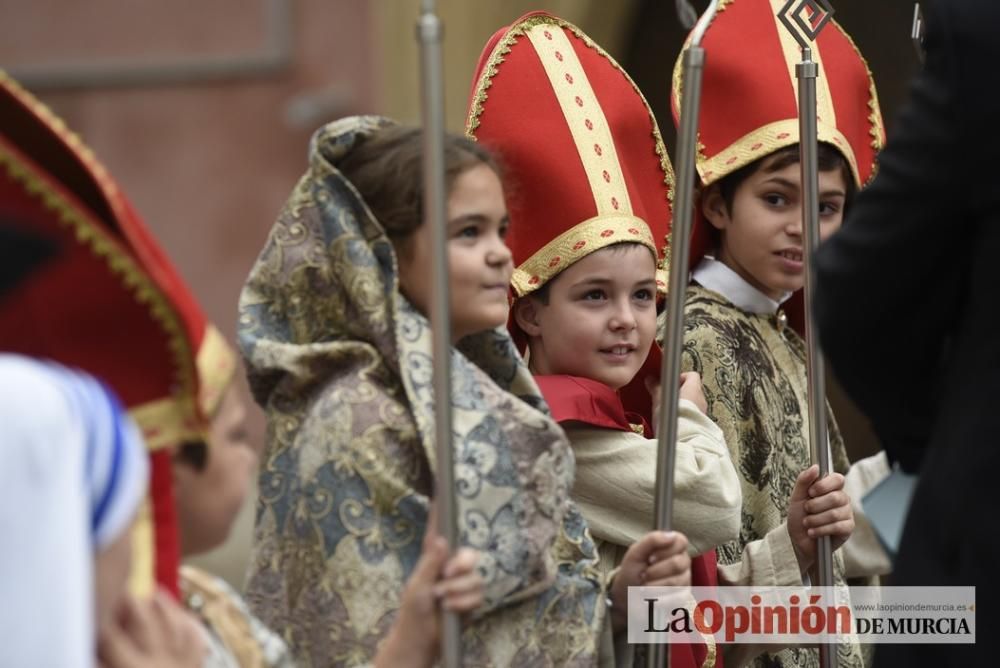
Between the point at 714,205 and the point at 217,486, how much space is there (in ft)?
6.18

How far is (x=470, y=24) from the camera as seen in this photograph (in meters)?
8.19

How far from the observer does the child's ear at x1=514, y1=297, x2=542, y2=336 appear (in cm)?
354

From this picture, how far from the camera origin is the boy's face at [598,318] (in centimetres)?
343

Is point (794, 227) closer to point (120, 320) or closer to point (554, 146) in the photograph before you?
point (554, 146)

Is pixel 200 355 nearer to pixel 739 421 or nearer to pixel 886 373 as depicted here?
pixel 886 373

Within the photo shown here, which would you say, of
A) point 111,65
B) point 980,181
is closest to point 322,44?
point 111,65

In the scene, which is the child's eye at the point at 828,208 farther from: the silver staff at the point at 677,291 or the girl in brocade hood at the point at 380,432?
the girl in brocade hood at the point at 380,432

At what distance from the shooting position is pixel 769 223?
12.7 ft

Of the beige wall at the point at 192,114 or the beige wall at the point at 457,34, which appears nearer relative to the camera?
the beige wall at the point at 457,34

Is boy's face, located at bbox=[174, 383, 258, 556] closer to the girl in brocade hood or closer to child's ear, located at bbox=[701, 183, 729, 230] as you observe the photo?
the girl in brocade hood

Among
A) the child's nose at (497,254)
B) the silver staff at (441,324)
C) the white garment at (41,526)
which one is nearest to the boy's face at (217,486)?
the silver staff at (441,324)

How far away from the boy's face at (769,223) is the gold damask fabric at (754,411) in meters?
0.09

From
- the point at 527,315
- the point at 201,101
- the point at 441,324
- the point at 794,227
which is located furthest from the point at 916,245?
the point at 201,101

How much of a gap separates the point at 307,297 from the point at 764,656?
1.32m
